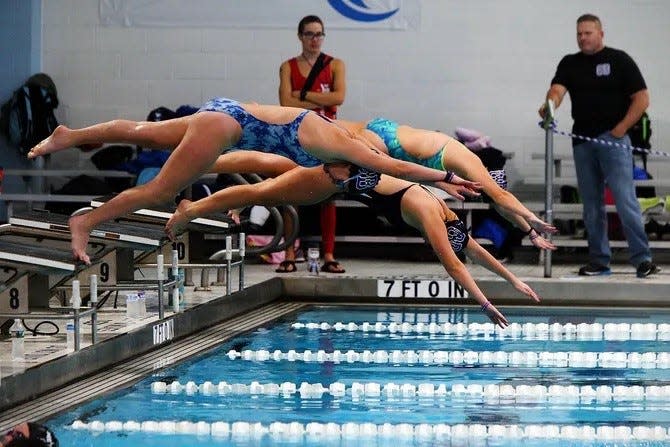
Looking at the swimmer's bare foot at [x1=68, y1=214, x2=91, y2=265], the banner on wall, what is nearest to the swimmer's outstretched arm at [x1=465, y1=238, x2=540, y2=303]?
the swimmer's bare foot at [x1=68, y1=214, x2=91, y2=265]

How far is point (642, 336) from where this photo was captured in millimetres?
8367

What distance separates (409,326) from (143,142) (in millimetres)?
2652

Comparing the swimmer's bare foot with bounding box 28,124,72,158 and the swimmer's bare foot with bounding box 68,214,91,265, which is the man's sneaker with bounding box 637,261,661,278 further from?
the swimmer's bare foot with bounding box 28,124,72,158

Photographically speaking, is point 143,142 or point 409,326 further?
point 409,326

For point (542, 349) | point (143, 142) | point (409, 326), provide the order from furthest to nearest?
1. point (409, 326)
2. point (542, 349)
3. point (143, 142)

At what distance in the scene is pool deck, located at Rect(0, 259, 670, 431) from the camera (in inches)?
274

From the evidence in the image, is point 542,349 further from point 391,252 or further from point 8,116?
point 8,116

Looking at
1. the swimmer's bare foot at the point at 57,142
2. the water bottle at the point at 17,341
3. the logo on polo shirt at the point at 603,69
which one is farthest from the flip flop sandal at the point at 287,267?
the water bottle at the point at 17,341

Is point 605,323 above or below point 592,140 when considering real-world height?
below

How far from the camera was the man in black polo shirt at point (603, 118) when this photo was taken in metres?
9.44

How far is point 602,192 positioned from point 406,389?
3557 millimetres

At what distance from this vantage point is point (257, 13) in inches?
466

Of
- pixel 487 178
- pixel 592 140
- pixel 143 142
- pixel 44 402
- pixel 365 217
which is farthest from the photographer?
pixel 365 217

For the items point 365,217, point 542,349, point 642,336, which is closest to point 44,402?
point 542,349
